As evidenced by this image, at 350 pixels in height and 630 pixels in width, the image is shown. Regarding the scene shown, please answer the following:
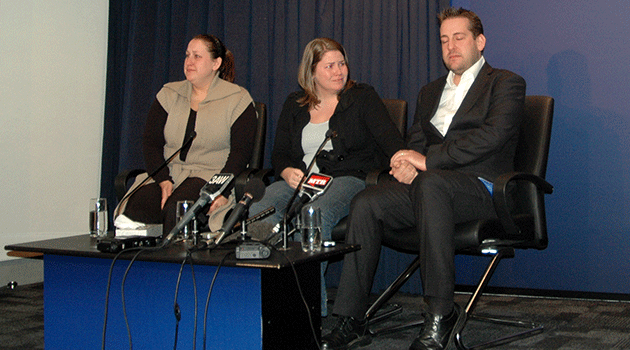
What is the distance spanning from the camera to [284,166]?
302 cm

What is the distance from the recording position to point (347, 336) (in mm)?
2246

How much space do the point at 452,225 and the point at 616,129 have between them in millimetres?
1368

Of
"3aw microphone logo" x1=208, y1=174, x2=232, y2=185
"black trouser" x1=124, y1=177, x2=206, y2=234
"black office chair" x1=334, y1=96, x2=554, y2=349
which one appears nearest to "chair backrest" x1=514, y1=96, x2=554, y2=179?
"black office chair" x1=334, y1=96, x2=554, y2=349

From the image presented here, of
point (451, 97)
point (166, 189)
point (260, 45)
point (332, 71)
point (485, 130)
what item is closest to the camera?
point (485, 130)

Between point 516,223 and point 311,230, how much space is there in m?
0.84

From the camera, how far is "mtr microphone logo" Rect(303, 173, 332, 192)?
1932 millimetres

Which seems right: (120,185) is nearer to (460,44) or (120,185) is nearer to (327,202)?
(327,202)

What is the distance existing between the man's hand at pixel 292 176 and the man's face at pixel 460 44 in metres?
0.81

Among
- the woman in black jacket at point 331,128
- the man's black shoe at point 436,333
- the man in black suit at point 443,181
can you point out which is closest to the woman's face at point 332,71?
the woman in black jacket at point 331,128

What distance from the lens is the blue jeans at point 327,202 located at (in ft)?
8.46

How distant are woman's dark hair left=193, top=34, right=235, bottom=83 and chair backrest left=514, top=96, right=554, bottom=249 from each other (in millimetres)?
Result: 1642

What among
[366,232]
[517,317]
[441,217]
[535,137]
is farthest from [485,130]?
[517,317]

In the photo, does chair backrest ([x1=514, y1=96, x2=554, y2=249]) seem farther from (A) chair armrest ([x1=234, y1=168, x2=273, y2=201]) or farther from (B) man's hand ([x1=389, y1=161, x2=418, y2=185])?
(A) chair armrest ([x1=234, y1=168, x2=273, y2=201])

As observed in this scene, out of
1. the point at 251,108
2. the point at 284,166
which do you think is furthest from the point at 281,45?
the point at 284,166
